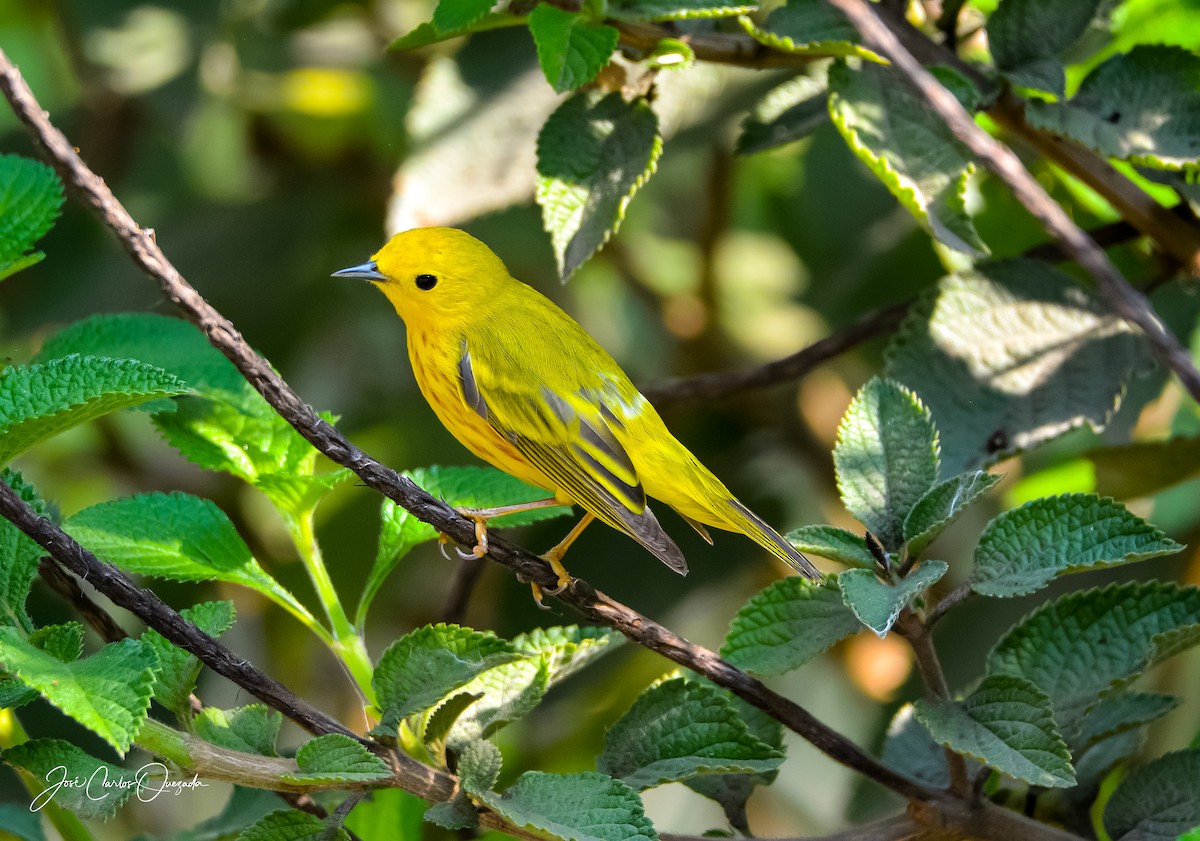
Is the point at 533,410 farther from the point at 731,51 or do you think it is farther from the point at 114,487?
the point at 114,487

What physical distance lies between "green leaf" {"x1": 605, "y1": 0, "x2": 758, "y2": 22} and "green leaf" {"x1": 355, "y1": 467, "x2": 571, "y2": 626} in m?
0.35

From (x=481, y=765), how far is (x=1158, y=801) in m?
0.47

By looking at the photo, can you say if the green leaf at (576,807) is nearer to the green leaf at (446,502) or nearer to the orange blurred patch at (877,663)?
the green leaf at (446,502)

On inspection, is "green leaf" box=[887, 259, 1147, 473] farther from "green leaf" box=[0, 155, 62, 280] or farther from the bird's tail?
"green leaf" box=[0, 155, 62, 280]

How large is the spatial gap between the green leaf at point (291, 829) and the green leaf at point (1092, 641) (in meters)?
0.46

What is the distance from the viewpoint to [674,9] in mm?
896

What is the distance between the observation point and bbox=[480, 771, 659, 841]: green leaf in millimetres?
667

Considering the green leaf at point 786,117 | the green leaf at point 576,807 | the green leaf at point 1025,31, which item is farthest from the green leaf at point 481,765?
the green leaf at point 1025,31

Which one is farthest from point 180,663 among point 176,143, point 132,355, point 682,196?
A: point 682,196

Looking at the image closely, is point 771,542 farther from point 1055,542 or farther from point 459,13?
point 459,13

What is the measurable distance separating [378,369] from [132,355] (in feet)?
3.63

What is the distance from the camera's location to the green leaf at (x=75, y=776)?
65 cm

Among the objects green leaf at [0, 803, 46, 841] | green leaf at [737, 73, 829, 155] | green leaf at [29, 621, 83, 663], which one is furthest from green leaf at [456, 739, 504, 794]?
green leaf at [737, 73, 829, 155]

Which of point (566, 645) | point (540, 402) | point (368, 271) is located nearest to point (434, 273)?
point (368, 271)
